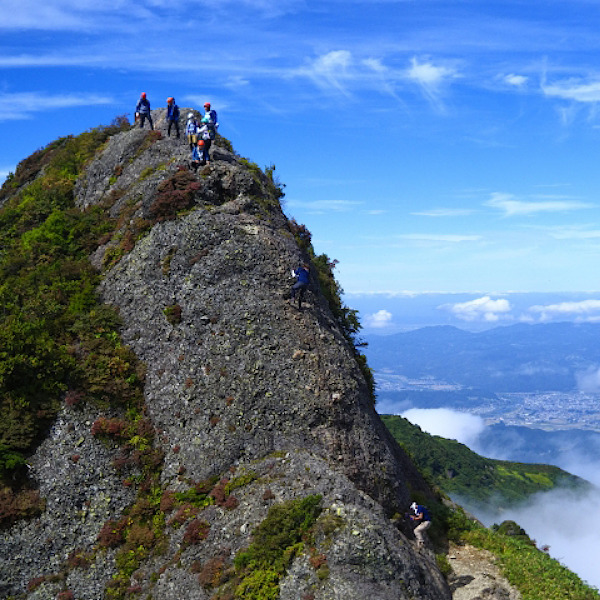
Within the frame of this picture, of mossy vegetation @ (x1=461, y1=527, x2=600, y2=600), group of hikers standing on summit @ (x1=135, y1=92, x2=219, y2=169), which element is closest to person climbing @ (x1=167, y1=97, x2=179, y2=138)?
group of hikers standing on summit @ (x1=135, y1=92, x2=219, y2=169)

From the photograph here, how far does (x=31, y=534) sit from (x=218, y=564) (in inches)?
401

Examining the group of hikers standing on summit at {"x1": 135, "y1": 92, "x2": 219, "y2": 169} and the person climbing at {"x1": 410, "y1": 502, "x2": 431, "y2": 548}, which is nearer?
the person climbing at {"x1": 410, "y1": 502, "x2": 431, "y2": 548}

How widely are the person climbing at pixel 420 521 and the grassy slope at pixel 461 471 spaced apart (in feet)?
312

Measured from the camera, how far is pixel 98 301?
3900 cm

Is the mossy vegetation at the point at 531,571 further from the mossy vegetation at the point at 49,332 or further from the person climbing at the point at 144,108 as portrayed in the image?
the person climbing at the point at 144,108

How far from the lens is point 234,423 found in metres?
29.7

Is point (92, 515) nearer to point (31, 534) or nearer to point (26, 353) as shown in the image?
point (31, 534)

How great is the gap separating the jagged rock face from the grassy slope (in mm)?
94373

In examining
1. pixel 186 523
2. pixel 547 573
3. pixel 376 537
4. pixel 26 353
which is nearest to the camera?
pixel 376 537

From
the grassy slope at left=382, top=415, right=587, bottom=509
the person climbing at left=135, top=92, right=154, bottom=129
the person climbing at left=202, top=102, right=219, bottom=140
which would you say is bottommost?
the grassy slope at left=382, top=415, right=587, bottom=509

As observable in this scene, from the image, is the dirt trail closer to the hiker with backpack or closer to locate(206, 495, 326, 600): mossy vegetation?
locate(206, 495, 326, 600): mossy vegetation

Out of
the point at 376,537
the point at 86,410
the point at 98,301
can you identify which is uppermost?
the point at 98,301

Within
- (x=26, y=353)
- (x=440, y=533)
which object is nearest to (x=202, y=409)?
(x=26, y=353)

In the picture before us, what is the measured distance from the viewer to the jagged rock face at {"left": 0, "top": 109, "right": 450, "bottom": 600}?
24250 millimetres
